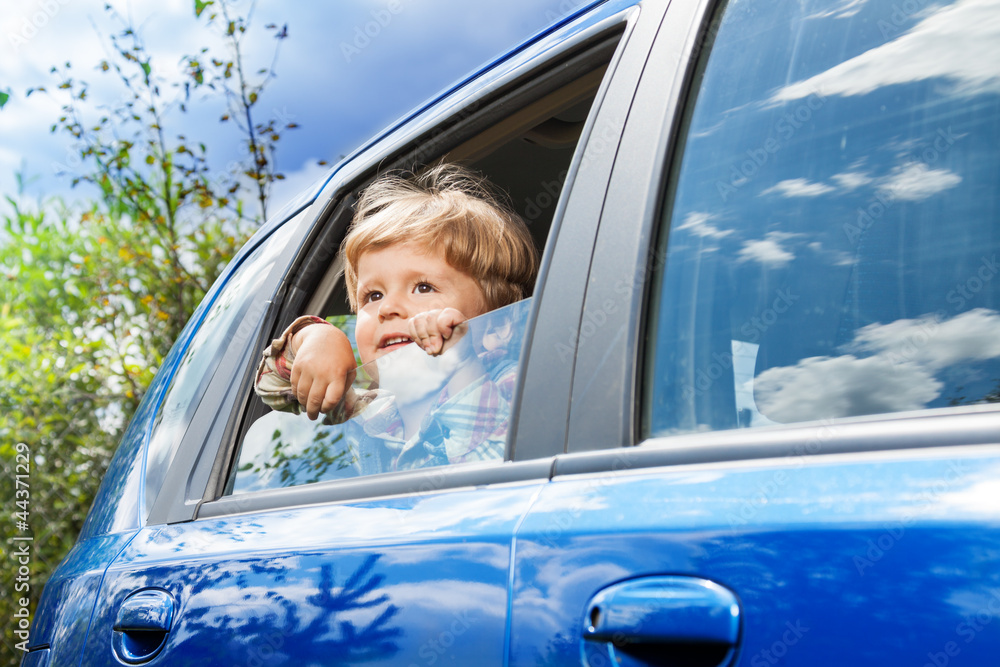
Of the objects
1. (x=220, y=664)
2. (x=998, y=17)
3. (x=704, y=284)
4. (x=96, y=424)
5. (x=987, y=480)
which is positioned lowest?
(x=220, y=664)

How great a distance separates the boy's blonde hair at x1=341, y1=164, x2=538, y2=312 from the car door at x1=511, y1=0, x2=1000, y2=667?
0.80 metres

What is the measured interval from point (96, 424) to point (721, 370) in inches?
259

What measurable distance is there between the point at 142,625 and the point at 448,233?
1.01 meters

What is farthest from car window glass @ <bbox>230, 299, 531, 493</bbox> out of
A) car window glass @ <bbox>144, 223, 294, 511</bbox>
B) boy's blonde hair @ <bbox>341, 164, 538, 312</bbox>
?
boy's blonde hair @ <bbox>341, 164, 538, 312</bbox>

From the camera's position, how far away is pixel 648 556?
730mm

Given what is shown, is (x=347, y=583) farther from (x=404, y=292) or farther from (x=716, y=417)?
(x=404, y=292)

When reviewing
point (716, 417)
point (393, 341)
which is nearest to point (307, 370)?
point (393, 341)

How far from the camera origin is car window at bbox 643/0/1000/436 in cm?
74

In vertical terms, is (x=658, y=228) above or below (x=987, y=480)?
above

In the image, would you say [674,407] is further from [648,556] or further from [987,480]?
[987,480]

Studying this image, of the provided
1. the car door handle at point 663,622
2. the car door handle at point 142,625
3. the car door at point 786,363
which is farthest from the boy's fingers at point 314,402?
the car door handle at point 663,622

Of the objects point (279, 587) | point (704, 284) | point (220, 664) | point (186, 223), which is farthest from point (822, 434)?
point (186, 223)

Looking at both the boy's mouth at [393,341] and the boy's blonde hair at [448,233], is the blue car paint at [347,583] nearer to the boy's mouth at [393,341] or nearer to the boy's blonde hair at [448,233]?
the boy's mouth at [393,341]

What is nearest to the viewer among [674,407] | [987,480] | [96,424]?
[987,480]
